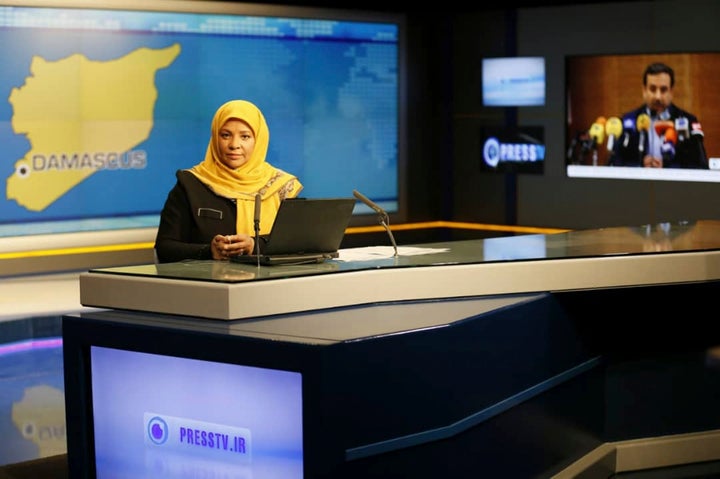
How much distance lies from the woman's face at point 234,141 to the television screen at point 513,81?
6.43 m

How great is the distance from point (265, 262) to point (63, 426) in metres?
2.05

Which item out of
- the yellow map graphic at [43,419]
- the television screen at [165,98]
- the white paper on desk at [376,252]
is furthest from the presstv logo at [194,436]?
the television screen at [165,98]

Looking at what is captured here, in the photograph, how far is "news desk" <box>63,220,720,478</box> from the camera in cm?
312

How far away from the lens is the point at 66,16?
8.81 metres

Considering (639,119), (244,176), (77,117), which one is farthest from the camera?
→ (639,119)

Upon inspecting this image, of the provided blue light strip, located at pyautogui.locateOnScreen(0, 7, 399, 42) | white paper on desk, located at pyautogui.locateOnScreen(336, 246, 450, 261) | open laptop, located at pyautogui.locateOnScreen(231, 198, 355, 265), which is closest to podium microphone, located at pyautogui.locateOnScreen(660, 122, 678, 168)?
blue light strip, located at pyautogui.locateOnScreen(0, 7, 399, 42)

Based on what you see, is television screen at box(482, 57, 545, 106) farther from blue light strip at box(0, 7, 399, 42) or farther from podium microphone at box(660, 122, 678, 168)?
podium microphone at box(660, 122, 678, 168)

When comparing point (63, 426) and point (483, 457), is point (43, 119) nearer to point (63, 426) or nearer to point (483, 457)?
point (63, 426)

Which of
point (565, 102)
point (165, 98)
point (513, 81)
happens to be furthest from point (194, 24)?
point (565, 102)

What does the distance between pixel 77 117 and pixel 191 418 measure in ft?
19.8

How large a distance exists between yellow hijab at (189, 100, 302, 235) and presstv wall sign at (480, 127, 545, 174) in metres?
6.34

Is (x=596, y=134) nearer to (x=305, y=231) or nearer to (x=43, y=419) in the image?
(x=43, y=419)

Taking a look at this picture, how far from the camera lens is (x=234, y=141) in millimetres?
4258

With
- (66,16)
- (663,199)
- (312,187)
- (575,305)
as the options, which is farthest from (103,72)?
(575,305)
